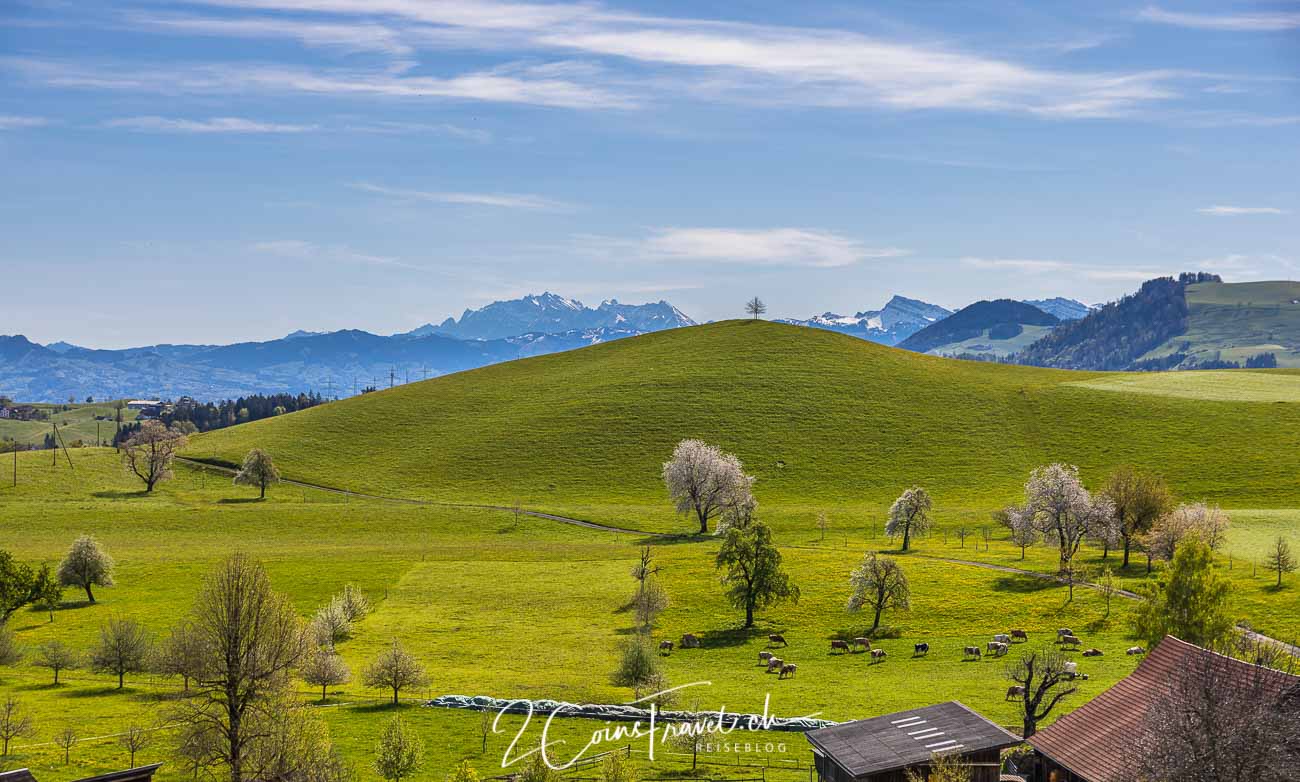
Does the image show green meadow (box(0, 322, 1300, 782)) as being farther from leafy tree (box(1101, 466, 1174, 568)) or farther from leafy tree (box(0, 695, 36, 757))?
leafy tree (box(1101, 466, 1174, 568))

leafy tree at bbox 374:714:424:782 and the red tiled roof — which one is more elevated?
the red tiled roof

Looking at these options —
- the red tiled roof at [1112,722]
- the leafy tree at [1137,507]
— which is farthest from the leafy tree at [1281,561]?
the red tiled roof at [1112,722]

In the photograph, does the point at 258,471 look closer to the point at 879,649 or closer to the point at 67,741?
the point at 67,741

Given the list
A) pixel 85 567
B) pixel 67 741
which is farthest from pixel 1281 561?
pixel 85 567

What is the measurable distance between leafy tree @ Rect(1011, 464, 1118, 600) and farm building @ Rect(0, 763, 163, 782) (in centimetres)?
8493

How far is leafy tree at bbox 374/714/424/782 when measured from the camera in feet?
160

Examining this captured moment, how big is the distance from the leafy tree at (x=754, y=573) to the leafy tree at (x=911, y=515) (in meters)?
32.1

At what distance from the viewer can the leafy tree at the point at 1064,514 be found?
4011 inches

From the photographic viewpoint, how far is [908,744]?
45.6 metres

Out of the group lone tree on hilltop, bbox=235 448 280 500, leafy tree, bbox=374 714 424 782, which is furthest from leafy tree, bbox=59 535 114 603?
lone tree on hilltop, bbox=235 448 280 500

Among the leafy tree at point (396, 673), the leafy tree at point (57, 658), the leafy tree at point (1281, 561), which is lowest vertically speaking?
the leafy tree at point (57, 658)

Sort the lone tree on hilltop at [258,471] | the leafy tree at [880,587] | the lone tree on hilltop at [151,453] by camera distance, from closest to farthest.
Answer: the leafy tree at [880,587] < the lone tree on hilltop at [258,471] < the lone tree on hilltop at [151,453]

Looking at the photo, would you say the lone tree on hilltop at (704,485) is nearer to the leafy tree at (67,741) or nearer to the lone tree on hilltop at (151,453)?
the leafy tree at (67,741)

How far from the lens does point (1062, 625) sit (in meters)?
80.5
